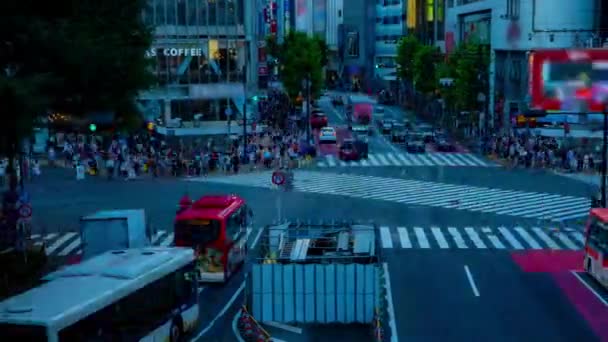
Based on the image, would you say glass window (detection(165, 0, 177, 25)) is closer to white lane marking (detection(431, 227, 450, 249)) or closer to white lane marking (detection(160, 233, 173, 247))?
white lane marking (detection(160, 233, 173, 247))

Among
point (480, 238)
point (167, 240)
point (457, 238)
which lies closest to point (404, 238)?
point (457, 238)

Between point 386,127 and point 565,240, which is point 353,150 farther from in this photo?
point 565,240

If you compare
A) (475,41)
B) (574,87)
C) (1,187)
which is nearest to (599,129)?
(475,41)

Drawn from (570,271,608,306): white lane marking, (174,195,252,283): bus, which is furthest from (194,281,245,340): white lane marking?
(570,271,608,306): white lane marking

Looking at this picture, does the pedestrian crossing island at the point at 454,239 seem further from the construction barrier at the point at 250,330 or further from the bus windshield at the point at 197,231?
the construction barrier at the point at 250,330

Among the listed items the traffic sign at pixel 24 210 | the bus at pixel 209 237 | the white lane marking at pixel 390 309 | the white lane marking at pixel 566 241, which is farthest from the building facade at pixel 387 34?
the bus at pixel 209 237

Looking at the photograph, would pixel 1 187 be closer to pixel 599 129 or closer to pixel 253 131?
pixel 253 131
